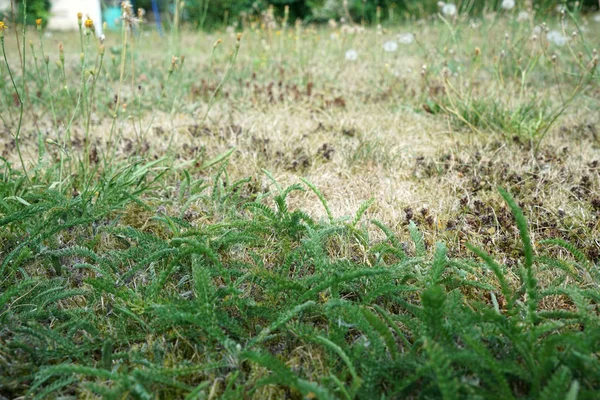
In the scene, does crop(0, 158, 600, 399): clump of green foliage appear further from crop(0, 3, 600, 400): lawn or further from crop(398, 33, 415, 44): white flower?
crop(398, 33, 415, 44): white flower

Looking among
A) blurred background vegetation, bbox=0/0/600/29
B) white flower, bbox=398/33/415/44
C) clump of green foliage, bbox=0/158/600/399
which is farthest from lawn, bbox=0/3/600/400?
blurred background vegetation, bbox=0/0/600/29

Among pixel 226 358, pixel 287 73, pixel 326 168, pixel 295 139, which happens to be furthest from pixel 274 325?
pixel 287 73

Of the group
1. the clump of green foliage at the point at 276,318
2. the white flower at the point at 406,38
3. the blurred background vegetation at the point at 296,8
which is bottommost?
the clump of green foliage at the point at 276,318

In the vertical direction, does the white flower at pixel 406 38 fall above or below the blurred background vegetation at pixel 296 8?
below

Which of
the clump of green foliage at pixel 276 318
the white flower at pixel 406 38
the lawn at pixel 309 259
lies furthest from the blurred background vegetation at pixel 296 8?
the clump of green foliage at pixel 276 318

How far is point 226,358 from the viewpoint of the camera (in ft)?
3.90

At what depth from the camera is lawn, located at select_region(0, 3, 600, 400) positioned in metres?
1.10

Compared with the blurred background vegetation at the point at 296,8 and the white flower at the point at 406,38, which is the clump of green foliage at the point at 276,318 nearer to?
the white flower at the point at 406,38

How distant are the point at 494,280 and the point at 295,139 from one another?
150 centimetres

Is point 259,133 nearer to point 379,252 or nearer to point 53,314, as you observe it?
point 379,252

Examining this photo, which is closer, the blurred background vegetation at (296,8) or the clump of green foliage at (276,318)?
the clump of green foliage at (276,318)

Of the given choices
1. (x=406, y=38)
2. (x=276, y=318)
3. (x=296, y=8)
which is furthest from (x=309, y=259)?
(x=296, y=8)

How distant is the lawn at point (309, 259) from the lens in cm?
110

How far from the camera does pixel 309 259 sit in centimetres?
159
